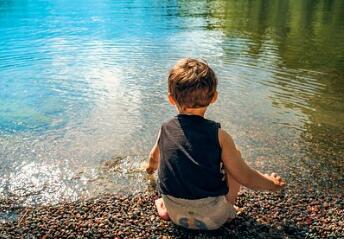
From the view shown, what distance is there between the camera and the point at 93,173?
8781mm

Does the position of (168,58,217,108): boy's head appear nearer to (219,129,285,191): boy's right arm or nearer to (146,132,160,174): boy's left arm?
(219,129,285,191): boy's right arm

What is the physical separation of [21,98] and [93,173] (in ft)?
24.7

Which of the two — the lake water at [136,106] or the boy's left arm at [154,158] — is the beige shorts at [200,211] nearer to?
the boy's left arm at [154,158]

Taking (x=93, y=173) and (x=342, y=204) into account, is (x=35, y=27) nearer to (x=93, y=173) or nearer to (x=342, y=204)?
(x=93, y=173)

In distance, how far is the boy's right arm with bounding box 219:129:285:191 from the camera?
582cm

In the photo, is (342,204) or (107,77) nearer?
(342,204)

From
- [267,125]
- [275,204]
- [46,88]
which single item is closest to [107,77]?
[46,88]

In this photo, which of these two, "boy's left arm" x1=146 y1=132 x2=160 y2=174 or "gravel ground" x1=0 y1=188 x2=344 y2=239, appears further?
"boy's left arm" x1=146 y1=132 x2=160 y2=174

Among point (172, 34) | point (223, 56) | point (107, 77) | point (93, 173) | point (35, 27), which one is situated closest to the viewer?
point (93, 173)

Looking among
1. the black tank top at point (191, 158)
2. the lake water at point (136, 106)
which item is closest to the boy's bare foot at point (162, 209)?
the black tank top at point (191, 158)

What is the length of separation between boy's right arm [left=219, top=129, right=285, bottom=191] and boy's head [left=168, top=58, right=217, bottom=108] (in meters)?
Answer: 0.58

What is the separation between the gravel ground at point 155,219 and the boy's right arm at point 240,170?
2.42ft

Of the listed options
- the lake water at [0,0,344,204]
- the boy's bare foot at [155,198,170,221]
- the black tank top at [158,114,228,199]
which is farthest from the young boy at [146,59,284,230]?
the lake water at [0,0,344,204]

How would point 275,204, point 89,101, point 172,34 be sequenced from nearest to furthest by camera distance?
point 275,204, point 89,101, point 172,34
